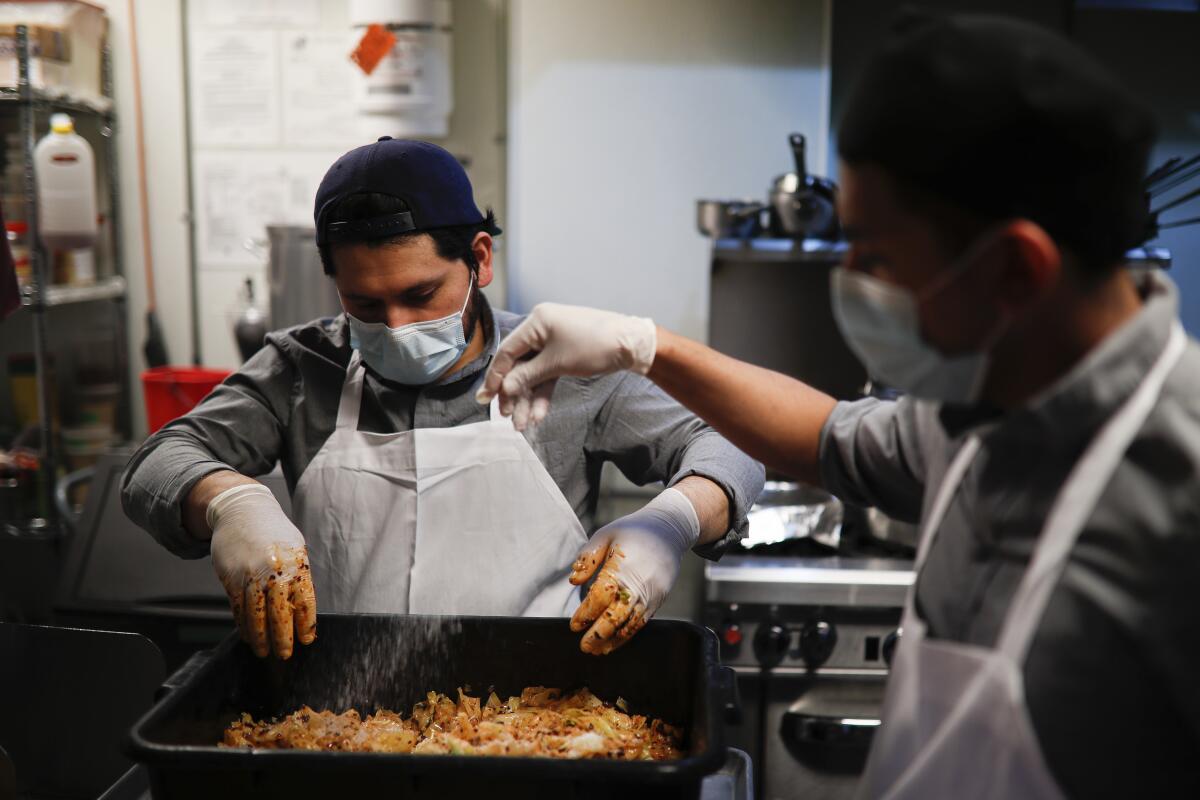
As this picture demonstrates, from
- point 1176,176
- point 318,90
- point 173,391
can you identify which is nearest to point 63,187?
point 173,391

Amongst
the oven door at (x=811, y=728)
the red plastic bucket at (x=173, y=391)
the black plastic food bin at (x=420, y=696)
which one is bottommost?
the oven door at (x=811, y=728)

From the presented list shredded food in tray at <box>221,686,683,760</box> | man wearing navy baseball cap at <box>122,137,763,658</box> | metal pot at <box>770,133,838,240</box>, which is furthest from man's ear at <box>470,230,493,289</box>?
metal pot at <box>770,133,838,240</box>

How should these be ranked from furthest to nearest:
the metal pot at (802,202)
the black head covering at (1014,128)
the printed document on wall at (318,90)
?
1. the printed document on wall at (318,90)
2. the metal pot at (802,202)
3. the black head covering at (1014,128)

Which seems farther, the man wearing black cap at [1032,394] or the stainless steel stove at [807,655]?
the stainless steel stove at [807,655]

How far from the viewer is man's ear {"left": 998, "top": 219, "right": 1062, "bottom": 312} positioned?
0.76m

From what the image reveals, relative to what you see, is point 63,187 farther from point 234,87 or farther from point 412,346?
point 412,346

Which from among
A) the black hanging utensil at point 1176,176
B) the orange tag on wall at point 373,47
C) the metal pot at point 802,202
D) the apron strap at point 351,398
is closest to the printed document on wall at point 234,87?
the orange tag on wall at point 373,47

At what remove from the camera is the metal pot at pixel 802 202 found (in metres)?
2.33

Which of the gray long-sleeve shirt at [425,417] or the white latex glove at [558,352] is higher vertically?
the white latex glove at [558,352]

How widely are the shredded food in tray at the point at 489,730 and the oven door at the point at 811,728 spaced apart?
35.7 inches

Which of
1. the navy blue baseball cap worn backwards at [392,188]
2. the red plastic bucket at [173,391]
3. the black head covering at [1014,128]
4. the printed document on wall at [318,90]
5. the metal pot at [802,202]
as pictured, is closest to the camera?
the black head covering at [1014,128]

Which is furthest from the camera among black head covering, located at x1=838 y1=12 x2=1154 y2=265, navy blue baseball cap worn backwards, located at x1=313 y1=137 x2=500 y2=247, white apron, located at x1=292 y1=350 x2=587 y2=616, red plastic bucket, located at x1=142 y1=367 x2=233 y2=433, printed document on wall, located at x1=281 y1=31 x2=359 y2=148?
printed document on wall, located at x1=281 y1=31 x2=359 y2=148

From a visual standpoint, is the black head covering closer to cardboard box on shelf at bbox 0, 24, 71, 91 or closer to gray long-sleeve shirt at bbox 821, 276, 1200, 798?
gray long-sleeve shirt at bbox 821, 276, 1200, 798

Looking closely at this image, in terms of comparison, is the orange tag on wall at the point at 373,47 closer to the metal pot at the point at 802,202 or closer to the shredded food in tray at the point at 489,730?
the metal pot at the point at 802,202
